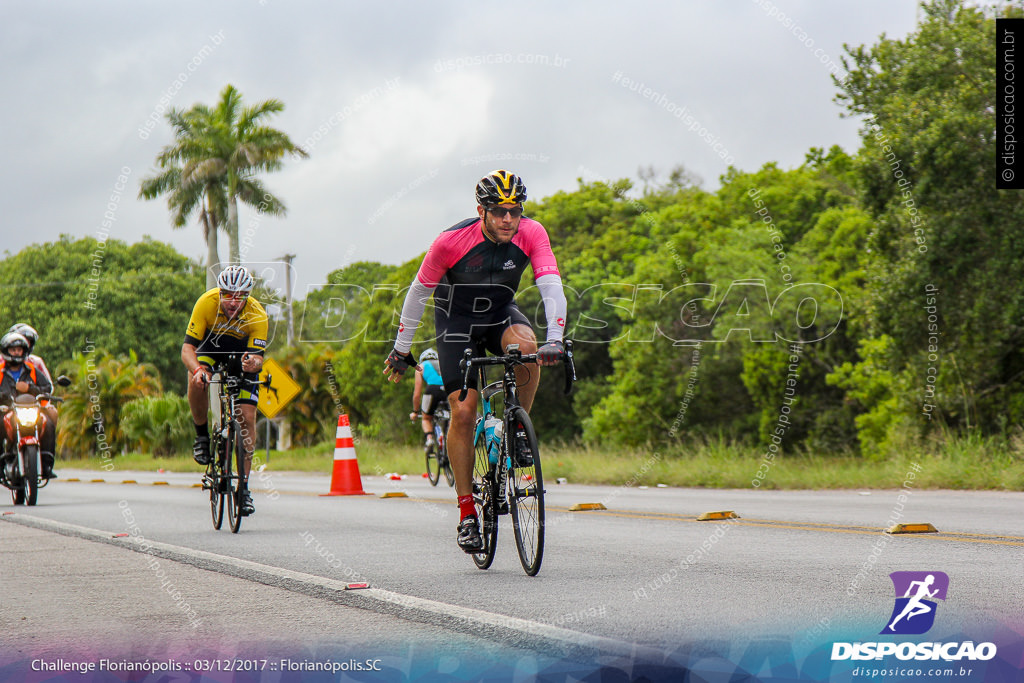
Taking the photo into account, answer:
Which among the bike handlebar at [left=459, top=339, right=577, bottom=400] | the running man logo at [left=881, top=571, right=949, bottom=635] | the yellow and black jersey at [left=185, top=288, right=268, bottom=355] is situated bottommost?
the running man logo at [left=881, top=571, right=949, bottom=635]

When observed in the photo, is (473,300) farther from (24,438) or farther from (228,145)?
(228,145)

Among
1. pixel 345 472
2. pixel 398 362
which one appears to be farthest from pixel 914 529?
pixel 345 472

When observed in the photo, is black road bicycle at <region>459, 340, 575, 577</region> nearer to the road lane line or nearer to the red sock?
the red sock

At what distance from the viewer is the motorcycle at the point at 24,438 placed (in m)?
13.6

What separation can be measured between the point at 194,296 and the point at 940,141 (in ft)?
179

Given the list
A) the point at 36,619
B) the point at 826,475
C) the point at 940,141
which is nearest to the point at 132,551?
the point at 36,619

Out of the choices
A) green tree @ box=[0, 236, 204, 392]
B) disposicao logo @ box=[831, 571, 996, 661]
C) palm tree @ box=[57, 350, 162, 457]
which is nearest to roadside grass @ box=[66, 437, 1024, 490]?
disposicao logo @ box=[831, 571, 996, 661]

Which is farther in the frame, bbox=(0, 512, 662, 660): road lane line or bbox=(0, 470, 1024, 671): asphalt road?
bbox=(0, 470, 1024, 671): asphalt road

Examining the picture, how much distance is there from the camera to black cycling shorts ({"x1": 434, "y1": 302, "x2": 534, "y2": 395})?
6410 mm

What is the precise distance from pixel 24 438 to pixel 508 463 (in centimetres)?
952

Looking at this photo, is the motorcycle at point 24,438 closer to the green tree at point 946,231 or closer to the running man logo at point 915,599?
the running man logo at point 915,599

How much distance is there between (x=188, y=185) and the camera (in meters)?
39.4

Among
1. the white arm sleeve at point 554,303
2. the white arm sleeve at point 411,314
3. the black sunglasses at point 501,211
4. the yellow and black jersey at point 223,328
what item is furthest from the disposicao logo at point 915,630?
the yellow and black jersey at point 223,328

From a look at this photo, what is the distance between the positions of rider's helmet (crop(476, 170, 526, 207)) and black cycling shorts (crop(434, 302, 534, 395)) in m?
0.71
